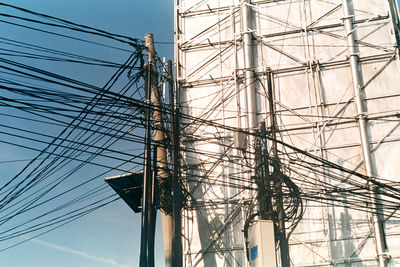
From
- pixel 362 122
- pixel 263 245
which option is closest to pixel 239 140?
pixel 362 122

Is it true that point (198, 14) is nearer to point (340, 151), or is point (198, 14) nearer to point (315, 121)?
point (315, 121)

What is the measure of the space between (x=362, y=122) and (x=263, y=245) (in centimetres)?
710

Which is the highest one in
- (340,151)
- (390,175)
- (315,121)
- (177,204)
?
(315,121)

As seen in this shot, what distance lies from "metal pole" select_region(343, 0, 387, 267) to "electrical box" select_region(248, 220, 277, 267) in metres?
4.38

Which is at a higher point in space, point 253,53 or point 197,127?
point 253,53

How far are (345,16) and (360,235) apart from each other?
8.52 metres

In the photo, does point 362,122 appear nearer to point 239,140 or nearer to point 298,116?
point 298,116

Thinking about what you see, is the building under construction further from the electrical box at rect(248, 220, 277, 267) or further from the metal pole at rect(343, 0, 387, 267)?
the electrical box at rect(248, 220, 277, 267)

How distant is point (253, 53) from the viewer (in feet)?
65.7

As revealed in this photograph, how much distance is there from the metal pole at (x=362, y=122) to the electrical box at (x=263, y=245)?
4.38 metres

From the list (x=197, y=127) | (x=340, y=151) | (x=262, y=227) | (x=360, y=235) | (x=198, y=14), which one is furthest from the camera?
(x=198, y=14)

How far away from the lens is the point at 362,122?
18.0 meters

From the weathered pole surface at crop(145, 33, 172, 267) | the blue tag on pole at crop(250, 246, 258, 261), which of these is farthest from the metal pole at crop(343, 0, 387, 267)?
the weathered pole surface at crop(145, 33, 172, 267)

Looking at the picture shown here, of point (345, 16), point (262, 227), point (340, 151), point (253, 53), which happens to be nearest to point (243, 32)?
point (253, 53)
